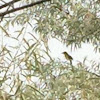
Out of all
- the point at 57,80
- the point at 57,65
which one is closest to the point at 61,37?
the point at 57,65

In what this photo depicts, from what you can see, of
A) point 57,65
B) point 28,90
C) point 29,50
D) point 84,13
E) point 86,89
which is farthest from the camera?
point 84,13

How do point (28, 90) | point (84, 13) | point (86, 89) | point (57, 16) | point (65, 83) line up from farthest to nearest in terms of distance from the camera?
point (57, 16), point (84, 13), point (65, 83), point (86, 89), point (28, 90)

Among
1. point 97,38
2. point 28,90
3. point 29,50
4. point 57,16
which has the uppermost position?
point 57,16

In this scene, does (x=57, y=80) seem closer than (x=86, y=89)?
No

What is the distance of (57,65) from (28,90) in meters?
0.99

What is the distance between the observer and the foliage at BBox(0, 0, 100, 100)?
1575 millimetres

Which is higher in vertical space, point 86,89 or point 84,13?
→ point 84,13

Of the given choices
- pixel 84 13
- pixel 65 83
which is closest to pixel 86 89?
pixel 65 83

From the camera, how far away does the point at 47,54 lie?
156cm

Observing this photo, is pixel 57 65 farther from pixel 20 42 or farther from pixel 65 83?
pixel 20 42

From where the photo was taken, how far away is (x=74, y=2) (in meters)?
3.14

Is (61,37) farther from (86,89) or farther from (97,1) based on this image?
(86,89)

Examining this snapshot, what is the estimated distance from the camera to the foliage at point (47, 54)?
1575mm

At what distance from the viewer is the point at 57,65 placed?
2641 millimetres
